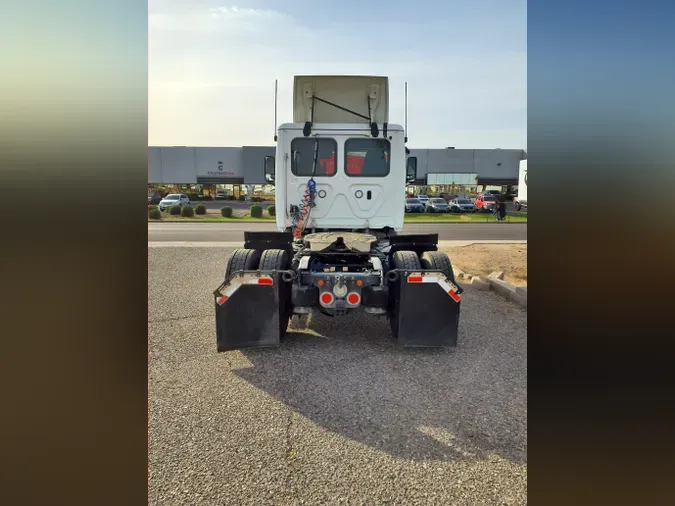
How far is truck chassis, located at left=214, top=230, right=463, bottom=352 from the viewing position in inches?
209

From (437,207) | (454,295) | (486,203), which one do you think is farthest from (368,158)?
(486,203)

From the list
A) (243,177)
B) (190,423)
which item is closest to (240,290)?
(190,423)

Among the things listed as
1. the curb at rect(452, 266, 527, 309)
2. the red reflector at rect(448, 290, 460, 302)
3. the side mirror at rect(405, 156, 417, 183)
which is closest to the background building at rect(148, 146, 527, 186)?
the curb at rect(452, 266, 527, 309)

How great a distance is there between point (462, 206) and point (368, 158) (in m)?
32.0

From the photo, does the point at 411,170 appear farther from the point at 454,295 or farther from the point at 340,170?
the point at 454,295

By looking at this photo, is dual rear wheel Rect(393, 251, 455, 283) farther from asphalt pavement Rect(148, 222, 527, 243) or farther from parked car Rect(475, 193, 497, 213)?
parked car Rect(475, 193, 497, 213)

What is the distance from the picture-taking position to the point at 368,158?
22.3 feet

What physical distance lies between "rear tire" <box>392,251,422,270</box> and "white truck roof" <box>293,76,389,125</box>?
234cm

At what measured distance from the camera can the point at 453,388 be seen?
4.55 metres

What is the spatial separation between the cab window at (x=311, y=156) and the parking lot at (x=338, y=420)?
7.81 feet

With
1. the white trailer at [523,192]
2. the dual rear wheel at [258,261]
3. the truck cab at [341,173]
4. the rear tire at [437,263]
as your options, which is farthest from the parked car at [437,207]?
the white trailer at [523,192]

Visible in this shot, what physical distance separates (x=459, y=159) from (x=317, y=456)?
4715 cm

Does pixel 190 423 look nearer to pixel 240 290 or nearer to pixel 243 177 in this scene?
pixel 240 290
